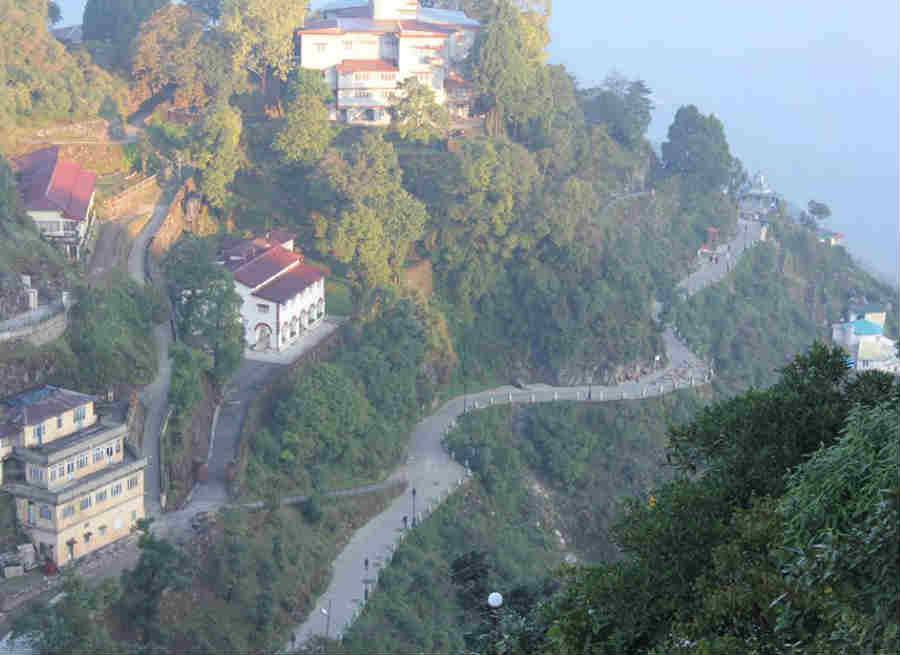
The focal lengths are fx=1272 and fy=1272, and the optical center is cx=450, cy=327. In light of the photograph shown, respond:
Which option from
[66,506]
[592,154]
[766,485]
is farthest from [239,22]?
[766,485]

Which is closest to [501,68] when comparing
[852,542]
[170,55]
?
[170,55]

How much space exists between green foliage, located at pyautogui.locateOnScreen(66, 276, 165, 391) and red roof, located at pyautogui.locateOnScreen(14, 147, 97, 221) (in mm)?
2505

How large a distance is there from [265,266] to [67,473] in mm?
10177

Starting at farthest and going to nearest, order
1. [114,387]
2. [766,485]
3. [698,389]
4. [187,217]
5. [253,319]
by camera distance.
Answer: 1. [698,389]
2. [187,217]
3. [253,319]
4. [114,387]
5. [766,485]

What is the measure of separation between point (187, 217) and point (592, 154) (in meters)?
14.3

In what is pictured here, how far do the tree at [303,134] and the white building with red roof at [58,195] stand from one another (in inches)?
215

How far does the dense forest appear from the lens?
10.6 m

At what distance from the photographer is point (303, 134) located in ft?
116

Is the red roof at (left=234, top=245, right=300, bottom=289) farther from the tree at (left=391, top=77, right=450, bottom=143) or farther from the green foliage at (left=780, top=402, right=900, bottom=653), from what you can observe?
the green foliage at (left=780, top=402, right=900, bottom=653)

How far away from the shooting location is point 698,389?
1470 inches

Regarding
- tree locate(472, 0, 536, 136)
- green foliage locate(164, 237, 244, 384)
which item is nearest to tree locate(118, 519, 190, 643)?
green foliage locate(164, 237, 244, 384)

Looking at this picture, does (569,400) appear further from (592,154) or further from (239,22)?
(239,22)

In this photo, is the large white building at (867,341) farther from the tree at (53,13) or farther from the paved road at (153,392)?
the tree at (53,13)

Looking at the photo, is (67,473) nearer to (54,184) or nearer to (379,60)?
(54,184)
